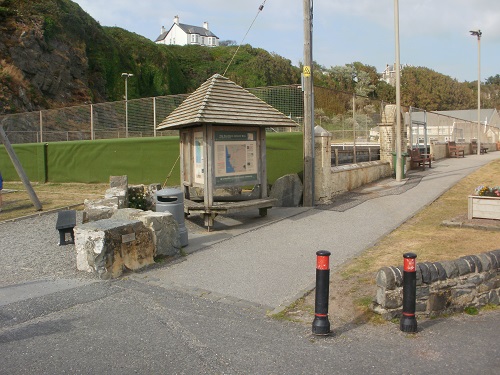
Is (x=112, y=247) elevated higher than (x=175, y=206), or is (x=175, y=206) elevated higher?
(x=175, y=206)

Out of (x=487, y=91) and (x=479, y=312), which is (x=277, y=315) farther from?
(x=487, y=91)

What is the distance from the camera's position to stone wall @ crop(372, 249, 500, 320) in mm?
5641

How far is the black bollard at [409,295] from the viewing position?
17.4 feet

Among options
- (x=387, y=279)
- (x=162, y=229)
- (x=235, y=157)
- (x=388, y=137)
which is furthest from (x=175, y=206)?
(x=388, y=137)

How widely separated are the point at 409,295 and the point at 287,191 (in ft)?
27.1

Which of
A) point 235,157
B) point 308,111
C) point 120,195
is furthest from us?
point 308,111

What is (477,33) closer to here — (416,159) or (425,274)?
(416,159)

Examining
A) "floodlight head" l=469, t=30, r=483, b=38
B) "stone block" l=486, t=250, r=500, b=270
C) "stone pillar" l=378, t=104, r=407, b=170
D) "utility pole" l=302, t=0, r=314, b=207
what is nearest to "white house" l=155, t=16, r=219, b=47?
"floodlight head" l=469, t=30, r=483, b=38

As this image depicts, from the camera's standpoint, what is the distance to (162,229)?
831 centimetres

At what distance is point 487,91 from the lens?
11144cm

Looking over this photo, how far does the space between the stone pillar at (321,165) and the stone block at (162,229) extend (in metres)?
5.94

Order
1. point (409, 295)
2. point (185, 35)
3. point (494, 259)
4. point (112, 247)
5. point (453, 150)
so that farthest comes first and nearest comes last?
1. point (185, 35)
2. point (453, 150)
3. point (112, 247)
4. point (494, 259)
5. point (409, 295)

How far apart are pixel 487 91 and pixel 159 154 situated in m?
111

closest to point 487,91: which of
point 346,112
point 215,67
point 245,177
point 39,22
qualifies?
point 215,67
